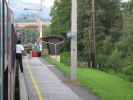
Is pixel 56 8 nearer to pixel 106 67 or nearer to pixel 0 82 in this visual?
pixel 106 67

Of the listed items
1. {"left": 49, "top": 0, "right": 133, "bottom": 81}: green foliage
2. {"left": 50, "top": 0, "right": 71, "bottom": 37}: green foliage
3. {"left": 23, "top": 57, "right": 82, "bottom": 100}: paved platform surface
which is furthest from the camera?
{"left": 50, "top": 0, "right": 71, "bottom": 37}: green foliage

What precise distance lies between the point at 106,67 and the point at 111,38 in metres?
9.43

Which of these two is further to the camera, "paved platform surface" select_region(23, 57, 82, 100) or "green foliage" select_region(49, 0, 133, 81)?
"green foliage" select_region(49, 0, 133, 81)

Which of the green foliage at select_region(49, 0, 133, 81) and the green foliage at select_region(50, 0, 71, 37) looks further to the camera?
the green foliage at select_region(50, 0, 71, 37)

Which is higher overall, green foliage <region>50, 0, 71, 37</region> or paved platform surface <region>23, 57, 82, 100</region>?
green foliage <region>50, 0, 71, 37</region>

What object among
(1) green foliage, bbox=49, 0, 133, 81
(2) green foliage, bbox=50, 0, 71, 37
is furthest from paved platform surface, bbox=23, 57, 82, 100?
(2) green foliage, bbox=50, 0, 71, 37

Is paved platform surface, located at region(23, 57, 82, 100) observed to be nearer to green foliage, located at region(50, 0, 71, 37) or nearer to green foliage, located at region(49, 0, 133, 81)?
green foliage, located at region(49, 0, 133, 81)

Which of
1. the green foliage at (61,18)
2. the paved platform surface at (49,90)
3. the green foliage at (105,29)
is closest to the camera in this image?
the paved platform surface at (49,90)

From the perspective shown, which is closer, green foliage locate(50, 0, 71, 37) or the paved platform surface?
the paved platform surface

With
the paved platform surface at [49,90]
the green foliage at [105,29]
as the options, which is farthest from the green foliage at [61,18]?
the paved platform surface at [49,90]

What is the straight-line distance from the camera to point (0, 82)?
4.82 m

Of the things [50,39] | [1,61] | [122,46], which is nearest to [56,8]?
[50,39]

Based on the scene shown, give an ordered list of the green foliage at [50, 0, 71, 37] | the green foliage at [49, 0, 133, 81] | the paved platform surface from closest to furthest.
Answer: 1. the paved platform surface
2. the green foliage at [49, 0, 133, 81]
3. the green foliage at [50, 0, 71, 37]

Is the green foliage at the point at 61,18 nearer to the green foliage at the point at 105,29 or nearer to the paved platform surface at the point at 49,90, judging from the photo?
the green foliage at the point at 105,29
